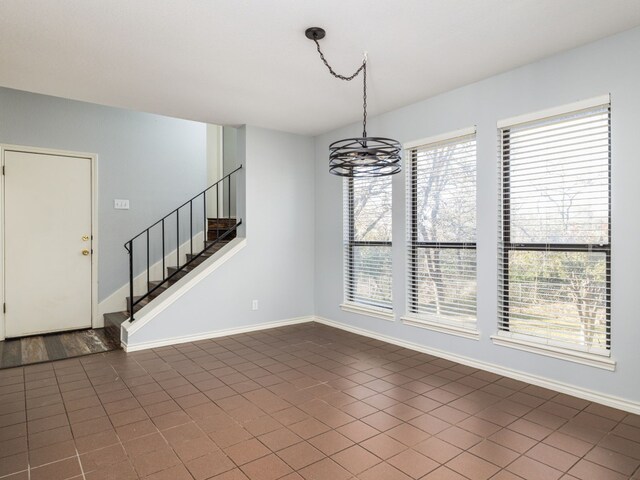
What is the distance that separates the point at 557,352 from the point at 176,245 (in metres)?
4.74

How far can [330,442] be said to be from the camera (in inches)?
91.3

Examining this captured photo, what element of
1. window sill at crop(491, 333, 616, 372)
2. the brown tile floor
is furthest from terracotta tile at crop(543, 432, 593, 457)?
window sill at crop(491, 333, 616, 372)

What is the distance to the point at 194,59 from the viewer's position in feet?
9.96

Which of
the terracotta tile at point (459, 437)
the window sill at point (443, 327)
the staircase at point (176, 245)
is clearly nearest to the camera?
the terracotta tile at point (459, 437)

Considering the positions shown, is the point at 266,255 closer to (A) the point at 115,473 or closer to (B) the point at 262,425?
(B) the point at 262,425

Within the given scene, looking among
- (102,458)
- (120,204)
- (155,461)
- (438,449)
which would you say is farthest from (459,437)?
(120,204)

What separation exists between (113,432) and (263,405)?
951mm

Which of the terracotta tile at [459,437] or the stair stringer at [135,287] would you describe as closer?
the terracotta tile at [459,437]

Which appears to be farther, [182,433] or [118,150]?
[118,150]

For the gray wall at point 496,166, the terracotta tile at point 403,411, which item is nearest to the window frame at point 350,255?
the gray wall at point 496,166

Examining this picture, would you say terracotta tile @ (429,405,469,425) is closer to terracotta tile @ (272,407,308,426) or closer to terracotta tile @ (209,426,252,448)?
terracotta tile @ (272,407,308,426)

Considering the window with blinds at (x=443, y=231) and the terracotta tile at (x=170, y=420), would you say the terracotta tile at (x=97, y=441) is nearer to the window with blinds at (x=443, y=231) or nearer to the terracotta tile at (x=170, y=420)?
the terracotta tile at (x=170, y=420)

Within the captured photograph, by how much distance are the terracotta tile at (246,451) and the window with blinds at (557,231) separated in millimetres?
2249

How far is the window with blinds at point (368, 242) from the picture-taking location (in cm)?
450
